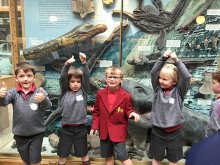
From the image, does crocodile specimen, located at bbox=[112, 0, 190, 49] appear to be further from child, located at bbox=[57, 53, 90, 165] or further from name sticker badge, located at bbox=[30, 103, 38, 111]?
name sticker badge, located at bbox=[30, 103, 38, 111]

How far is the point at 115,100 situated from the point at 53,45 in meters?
0.96

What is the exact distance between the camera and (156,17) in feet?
9.50

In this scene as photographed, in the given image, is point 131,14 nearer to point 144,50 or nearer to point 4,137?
point 144,50

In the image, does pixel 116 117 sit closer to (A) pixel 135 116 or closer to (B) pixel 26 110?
(A) pixel 135 116

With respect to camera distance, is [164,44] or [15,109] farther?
[164,44]

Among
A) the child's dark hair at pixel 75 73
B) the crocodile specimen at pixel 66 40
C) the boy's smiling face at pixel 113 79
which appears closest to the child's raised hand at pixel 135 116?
the boy's smiling face at pixel 113 79

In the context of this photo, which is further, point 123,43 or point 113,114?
point 123,43

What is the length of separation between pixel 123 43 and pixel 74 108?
87 cm

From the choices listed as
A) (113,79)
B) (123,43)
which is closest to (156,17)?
(123,43)

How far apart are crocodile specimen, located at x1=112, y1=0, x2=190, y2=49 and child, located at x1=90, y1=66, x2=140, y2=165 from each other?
2.07ft

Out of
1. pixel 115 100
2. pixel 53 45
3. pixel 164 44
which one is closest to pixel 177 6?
pixel 164 44

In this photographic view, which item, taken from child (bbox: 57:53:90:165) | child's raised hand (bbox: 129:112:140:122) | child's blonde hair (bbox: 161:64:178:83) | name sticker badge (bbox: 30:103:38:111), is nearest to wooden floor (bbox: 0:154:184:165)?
child (bbox: 57:53:90:165)

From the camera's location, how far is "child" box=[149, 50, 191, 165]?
2463mm

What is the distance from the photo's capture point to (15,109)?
2.45 meters
